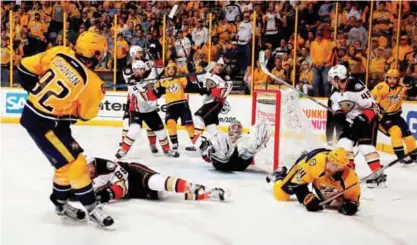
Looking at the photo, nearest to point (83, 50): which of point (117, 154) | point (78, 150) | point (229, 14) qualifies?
point (78, 150)

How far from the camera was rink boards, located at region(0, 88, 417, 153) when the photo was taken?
713cm

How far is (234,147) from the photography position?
496 centimetres

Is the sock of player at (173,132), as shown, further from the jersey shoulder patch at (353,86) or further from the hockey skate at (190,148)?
the jersey shoulder patch at (353,86)

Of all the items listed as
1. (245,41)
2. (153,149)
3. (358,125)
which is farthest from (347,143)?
(245,41)

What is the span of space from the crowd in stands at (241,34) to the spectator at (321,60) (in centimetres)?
1

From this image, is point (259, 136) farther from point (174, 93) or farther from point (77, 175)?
point (77, 175)

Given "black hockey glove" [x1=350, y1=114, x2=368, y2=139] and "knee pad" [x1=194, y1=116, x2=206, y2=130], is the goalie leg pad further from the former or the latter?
"knee pad" [x1=194, y1=116, x2=206, y2=130]

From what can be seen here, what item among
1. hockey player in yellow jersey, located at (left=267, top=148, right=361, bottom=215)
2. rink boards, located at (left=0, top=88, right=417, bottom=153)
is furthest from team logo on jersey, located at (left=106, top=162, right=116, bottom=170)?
rink boards, located at (left=0, top=88, right=417, bottom=153)

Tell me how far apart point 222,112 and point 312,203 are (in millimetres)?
4267

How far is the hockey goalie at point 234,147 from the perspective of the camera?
16.0ft

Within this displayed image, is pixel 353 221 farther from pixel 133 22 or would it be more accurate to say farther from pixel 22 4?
pixel 22 4

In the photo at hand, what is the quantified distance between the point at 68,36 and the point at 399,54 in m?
4.27

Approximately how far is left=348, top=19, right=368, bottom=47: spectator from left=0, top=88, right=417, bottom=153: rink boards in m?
0.94

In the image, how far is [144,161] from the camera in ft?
18.8
